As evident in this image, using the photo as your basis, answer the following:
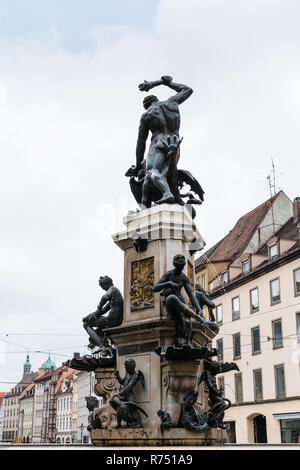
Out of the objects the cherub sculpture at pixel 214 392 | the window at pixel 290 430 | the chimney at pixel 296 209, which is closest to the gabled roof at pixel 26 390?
the chimney at pixel 296 209

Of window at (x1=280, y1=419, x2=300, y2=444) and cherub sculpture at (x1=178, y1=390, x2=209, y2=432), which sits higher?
cherub sculpture at (x1=178, y1=390, x2=209, y2=432)

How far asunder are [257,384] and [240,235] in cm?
1458

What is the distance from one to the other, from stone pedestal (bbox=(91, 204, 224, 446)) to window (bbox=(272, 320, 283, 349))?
87.4 feet

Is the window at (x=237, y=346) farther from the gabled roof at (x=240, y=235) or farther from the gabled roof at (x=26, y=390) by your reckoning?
the gabled roof at (x=26, y=390)

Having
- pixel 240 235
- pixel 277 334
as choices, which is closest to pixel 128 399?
pixel 277 334

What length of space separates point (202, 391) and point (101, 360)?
58.4 inches

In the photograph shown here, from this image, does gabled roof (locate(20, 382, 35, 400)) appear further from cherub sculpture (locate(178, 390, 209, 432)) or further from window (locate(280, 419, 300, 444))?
cherub sculpture (locate(178, 390, 209, 432))

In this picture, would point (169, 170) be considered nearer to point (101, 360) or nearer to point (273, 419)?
point (101, 360)

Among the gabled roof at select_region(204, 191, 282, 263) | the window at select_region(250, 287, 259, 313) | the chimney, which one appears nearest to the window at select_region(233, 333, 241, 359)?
the window at select_region(250, 287, 259, 313)

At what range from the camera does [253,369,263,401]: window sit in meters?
35.0

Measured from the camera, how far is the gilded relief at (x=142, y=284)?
25.4 feet

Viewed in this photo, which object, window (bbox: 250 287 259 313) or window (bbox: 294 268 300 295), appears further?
window (bbox: 250 287 259 313)

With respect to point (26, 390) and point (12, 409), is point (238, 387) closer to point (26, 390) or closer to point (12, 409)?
point (26, 390)

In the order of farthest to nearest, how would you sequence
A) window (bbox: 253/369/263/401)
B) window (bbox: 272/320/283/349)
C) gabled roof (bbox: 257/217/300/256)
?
gabled roof (bbox: 257/217/300/256) → window (bbox: 253/369/263/401) → window (bbox: 272/320/283/349)
